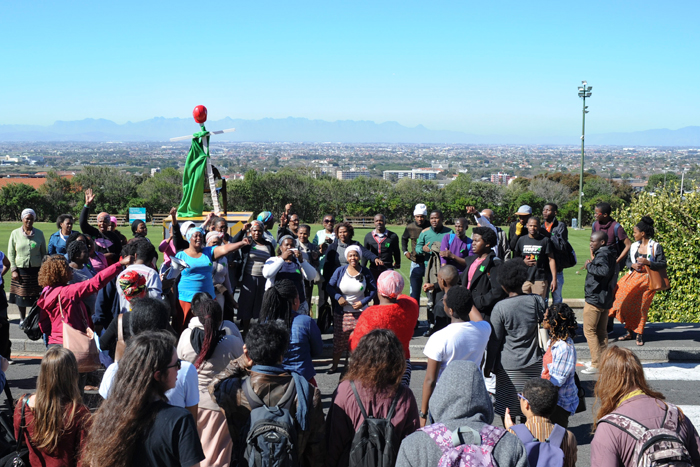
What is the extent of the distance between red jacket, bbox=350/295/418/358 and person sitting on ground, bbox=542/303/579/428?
1.09 m

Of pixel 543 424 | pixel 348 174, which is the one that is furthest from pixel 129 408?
pixel 348 174

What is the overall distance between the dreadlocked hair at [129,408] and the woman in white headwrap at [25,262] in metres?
7.03

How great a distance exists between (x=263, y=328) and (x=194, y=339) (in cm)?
90

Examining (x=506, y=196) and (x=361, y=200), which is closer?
(x=361, y=200)

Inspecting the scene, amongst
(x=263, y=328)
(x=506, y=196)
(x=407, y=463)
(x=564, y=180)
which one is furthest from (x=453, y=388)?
(x=564, y=180)

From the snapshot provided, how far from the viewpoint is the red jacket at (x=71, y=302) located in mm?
5336

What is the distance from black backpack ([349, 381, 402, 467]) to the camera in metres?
3.27

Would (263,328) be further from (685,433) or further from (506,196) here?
(506,196)

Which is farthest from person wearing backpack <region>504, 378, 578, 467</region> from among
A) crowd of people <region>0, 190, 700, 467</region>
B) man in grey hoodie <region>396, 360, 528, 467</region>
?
man in grey hoodie <region>396, 360, 528, 467</region>

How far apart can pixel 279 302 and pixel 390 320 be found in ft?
3.04

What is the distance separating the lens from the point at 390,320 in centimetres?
486

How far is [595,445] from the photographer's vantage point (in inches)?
124

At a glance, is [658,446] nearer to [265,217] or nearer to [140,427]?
[140,427]

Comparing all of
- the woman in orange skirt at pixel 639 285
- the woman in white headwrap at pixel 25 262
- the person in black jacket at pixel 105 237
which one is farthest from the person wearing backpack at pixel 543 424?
the woman in white headwrap at pixel 25 262
